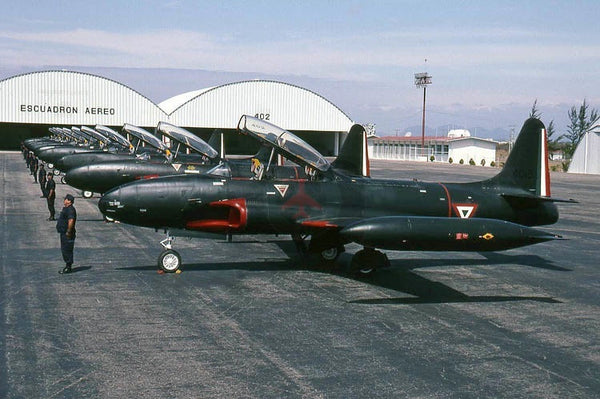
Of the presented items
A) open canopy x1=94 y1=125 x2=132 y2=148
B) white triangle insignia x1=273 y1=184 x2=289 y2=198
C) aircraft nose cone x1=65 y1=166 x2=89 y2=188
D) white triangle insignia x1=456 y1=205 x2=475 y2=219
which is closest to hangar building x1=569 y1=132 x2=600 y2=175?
open canopy x1=94 y1=125 x2=132 y2=148

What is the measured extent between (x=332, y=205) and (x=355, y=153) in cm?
813

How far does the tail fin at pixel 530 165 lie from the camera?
15.9m

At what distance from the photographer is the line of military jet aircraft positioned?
11039 mm

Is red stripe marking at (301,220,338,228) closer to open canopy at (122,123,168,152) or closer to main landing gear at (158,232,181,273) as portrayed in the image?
main landing gear at (158,232,181,273)

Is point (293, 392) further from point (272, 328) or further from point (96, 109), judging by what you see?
point (96, 109)

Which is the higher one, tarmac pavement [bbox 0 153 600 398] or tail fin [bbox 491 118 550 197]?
tail fin [bbox 491 118 550 197]

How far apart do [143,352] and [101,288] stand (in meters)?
3.90

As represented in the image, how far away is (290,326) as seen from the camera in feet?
31.4

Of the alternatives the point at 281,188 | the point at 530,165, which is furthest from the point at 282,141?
the point at 530,165

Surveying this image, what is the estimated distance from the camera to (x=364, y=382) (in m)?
7.37

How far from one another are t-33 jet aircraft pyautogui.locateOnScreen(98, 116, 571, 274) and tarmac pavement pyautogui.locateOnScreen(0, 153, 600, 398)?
1018 millimetres

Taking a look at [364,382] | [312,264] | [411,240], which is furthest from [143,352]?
[312,264]

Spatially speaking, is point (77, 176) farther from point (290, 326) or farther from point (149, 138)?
point (290, 326)

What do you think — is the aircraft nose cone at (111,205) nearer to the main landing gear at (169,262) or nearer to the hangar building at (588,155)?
the main landing gear at (169,262)
